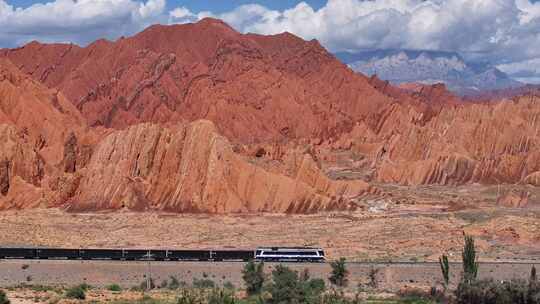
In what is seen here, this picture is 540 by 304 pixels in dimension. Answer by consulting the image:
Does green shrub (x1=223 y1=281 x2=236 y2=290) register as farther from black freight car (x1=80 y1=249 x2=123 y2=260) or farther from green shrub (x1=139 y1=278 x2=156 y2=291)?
black freight car (x1=80 y1=249 x2=123 y2=260)

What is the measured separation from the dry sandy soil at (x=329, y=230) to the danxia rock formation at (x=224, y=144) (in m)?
3.63

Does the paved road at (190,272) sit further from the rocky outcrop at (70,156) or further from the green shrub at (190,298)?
the rocky outcrop at (70,156)

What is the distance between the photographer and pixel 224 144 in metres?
89.3

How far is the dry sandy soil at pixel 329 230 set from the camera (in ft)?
213

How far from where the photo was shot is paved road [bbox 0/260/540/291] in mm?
51750

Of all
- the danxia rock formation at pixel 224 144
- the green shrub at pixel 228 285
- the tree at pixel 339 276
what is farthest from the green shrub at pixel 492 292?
the danxia rock formation at pixel 224 144

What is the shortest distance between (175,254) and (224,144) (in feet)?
108

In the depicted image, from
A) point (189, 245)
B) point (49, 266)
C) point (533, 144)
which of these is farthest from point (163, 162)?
point (533, 144)

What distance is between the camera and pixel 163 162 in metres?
90.8

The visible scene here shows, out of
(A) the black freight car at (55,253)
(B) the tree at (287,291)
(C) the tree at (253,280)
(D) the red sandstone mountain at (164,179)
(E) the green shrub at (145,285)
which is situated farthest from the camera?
(D) the red sandstone mountain at (164,179)

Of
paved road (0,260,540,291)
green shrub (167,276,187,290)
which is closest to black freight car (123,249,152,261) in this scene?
paved road (0,260,540,291)

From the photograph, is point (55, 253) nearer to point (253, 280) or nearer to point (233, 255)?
point (233, 255)

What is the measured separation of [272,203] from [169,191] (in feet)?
32.6

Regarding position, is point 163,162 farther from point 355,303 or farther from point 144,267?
point 355,303
